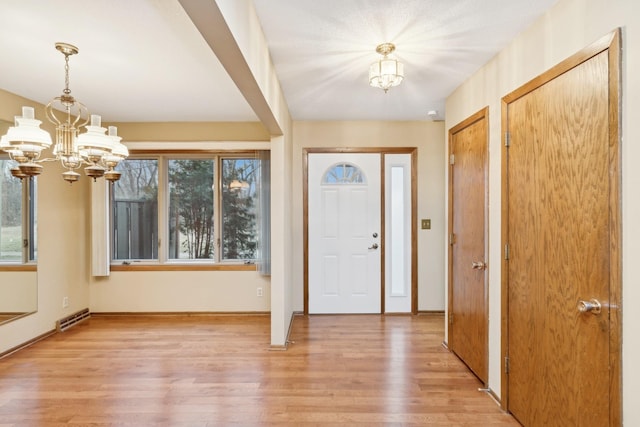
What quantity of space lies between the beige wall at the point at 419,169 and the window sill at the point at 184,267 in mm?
671

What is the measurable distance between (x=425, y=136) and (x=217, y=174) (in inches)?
105

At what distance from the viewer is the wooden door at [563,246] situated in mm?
1472

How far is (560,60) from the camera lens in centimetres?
177

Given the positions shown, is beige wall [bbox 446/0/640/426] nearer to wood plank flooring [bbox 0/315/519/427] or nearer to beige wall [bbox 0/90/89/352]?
wood plank flooring [bbox 0/315/519/427]

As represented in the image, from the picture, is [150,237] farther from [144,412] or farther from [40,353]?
[144,412]

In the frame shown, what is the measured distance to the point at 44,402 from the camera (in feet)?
7.73

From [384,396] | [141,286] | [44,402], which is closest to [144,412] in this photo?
[44,402]

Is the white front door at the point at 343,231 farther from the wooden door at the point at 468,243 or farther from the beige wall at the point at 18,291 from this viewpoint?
the beige wall at the point at 18,291

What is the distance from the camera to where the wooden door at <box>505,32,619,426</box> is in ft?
4.83

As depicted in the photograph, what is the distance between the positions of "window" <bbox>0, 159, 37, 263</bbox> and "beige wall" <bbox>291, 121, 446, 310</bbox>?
8.84ft

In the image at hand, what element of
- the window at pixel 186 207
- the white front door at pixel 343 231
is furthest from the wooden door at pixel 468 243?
the window at pixel 186 207

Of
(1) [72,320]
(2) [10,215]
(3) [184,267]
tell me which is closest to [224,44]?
(2) [10,215]

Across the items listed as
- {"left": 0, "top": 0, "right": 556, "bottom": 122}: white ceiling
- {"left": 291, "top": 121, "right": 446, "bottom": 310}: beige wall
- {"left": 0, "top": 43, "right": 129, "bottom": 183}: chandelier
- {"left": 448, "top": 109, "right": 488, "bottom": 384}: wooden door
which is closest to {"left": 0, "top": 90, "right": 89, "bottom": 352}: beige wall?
{"left": 0, "top": 0, "right": 556, "bottom": 122}: white ceiling
